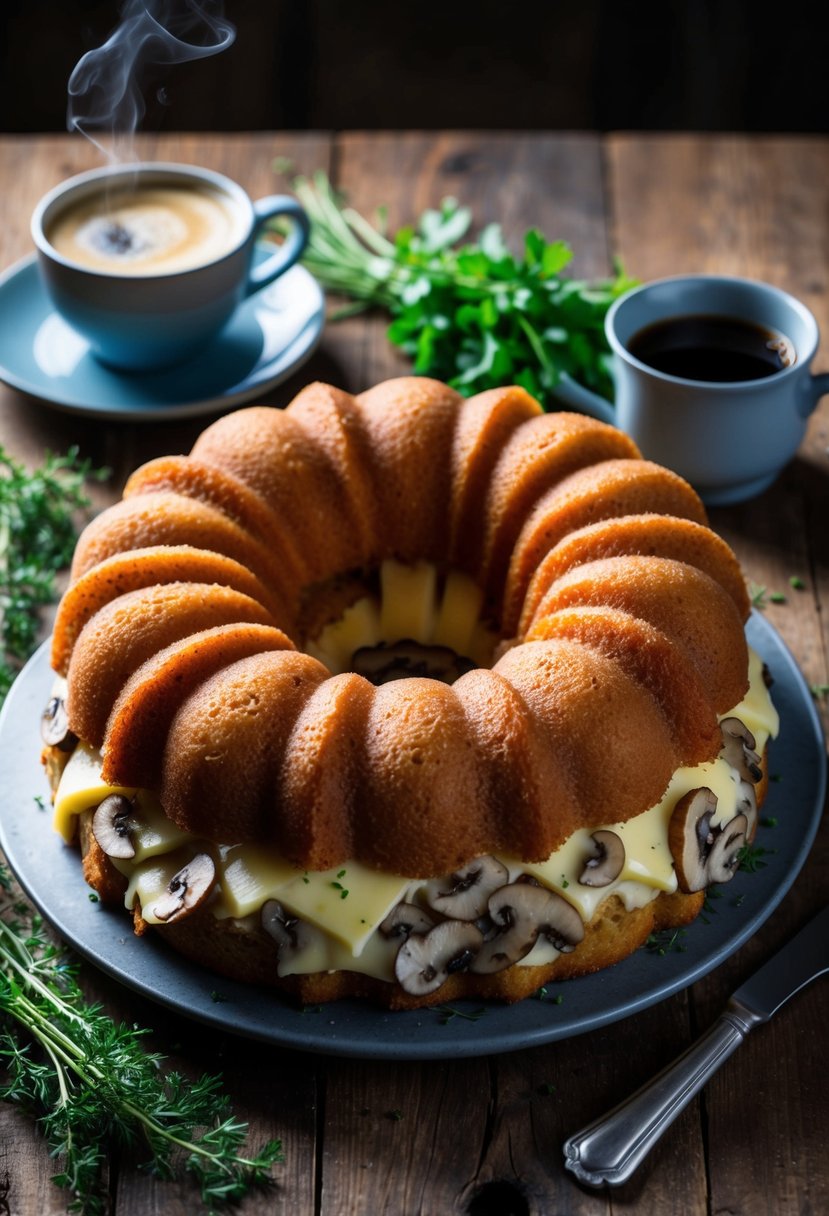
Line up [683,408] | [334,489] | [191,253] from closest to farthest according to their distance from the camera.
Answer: [334,489] → [683,408] → [191,253]

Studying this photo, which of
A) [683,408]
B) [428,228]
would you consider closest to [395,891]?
[683,408]

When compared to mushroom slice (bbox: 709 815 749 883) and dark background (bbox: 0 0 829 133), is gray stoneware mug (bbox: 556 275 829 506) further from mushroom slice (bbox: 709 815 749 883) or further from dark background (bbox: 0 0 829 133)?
dark background (bbox: 0 0 829 133)

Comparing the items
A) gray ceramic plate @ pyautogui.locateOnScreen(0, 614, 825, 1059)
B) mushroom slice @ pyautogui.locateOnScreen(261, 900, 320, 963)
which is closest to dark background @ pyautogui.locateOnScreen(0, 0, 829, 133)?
gray ceramic plate @ pyautogui.locateOnScreen(0, 614, 825, 1059)

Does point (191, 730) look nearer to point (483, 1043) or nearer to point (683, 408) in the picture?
point (483, 1043)

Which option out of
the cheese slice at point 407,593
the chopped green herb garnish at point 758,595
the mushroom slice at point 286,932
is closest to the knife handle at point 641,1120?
the mushroom slice at point 286,932

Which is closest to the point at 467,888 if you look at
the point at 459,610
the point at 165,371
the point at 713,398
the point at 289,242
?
the point at 459,610

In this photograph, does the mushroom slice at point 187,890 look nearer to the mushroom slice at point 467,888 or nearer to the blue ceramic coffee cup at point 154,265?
the mushroom slice at point 467,888

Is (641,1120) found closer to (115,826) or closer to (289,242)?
(115,826)
